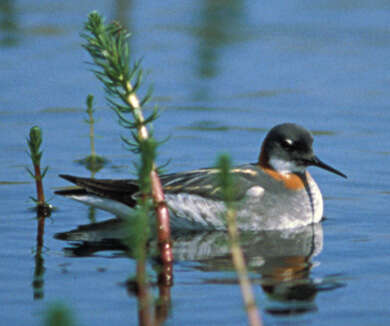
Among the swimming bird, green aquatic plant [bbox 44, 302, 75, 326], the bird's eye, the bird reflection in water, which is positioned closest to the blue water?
the bird reflection in water

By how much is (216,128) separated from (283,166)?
9.52 feet

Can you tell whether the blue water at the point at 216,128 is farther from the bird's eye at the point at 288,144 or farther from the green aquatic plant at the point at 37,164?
the bird's eye at the point at 288,144

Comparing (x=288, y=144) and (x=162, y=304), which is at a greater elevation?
(x=288, y=144)

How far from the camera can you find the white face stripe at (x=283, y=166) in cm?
916

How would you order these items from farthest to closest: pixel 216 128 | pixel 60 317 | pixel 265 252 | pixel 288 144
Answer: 1. pixel 216 128
2. pixel 288 144
3. pixel 265 252
4. pixel 60 317

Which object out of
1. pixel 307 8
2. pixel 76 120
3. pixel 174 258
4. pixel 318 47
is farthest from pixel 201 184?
pixel 307 8

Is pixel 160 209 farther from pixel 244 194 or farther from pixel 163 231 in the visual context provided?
pixel 244 194

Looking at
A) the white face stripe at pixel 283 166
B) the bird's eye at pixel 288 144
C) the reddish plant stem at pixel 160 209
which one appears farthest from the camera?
the white face stripe at pixel 283 166

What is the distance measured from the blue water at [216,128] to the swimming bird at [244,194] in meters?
0.27

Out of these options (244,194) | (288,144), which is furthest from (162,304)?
(288,144)

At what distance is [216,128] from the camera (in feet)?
39.3

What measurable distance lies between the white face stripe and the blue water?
1.85ft

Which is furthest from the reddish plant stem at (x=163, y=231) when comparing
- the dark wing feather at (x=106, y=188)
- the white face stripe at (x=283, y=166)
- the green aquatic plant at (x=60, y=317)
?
the green aquatic plant at (x=60, y=317)

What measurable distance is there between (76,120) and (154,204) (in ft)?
20.1
